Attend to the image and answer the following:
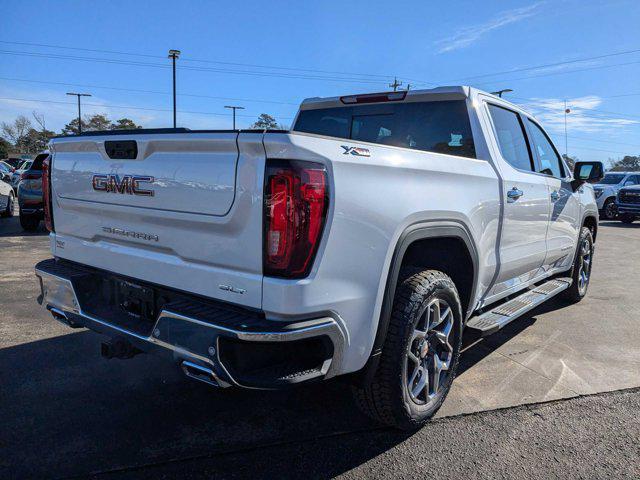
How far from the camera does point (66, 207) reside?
3.17 metres

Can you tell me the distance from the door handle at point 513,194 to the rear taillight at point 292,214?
2063 mm

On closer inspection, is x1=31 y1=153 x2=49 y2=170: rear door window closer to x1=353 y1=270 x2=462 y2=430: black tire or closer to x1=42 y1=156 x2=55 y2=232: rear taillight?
x1=42 y1=156 x2=55 y2=232: rear taillight

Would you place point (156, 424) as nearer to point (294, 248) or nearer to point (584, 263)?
point (294, 248)

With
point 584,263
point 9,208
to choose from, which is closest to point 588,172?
point 584,263

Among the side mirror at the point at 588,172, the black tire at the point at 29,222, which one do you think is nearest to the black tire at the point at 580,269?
the side mirror at the point at 588,172

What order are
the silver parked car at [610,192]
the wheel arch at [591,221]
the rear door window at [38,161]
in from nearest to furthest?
the wheel arch at [591,221]
the rear door window at [38,161]
the silver parked car at [610,192]

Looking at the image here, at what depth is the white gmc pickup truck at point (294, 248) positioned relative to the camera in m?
2.15

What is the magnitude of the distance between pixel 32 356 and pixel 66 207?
1524 mm

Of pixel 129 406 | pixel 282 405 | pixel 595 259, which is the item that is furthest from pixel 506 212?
pixel 595 259

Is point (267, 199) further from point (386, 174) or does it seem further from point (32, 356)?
point (32, 356)

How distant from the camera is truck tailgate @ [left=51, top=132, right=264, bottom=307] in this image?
2.20 metres

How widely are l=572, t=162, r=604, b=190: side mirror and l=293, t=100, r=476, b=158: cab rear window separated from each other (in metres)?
2.15

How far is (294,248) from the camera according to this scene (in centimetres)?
214

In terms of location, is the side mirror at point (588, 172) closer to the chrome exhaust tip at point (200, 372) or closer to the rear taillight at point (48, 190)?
the chrome exhaust tip at point (200, 372)
